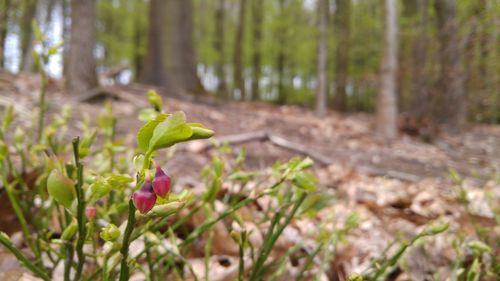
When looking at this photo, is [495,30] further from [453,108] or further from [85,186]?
[453,108]

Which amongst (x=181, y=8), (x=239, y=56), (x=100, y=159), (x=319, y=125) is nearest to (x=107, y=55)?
(x=239, y=56)

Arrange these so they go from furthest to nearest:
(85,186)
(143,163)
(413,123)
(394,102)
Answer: (413,123), (394,102), (85,186), (143,163)

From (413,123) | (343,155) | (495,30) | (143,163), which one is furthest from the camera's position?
(413,123)

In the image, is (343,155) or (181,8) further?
(181,8)

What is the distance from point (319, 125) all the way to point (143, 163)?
5782 mm

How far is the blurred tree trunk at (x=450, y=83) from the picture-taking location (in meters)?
6.57

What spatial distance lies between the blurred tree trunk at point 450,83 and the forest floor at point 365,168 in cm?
95

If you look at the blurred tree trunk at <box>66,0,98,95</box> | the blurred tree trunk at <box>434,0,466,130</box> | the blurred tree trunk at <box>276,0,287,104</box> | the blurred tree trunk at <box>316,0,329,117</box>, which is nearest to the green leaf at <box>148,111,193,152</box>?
the blurred tree trunk at <box>66,0,98,95</box>

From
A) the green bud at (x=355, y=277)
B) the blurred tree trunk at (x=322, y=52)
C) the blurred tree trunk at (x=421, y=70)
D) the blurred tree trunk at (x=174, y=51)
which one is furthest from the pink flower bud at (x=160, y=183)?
the blurred tree trunk at (x=421, y=70)

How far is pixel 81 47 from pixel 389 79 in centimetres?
421

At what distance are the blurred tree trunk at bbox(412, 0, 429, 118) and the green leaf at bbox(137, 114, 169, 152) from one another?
7578 millimetres

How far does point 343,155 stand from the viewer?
402 cm

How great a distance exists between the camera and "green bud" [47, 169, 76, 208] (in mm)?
567

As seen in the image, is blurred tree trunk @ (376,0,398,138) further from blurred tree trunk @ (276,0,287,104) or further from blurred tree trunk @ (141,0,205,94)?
blurred tree trunk @ (276,0,287,104)
